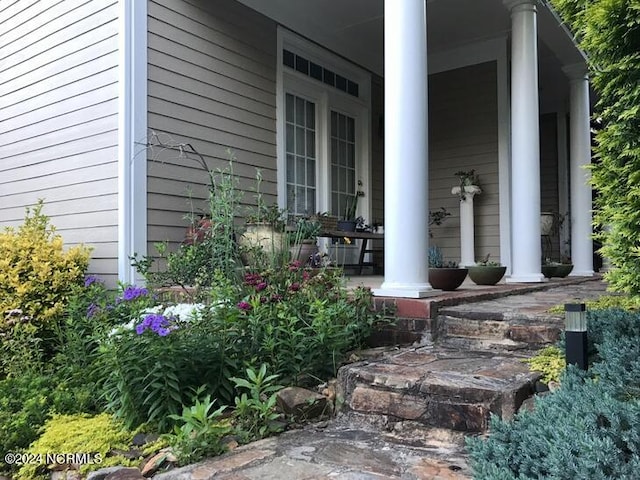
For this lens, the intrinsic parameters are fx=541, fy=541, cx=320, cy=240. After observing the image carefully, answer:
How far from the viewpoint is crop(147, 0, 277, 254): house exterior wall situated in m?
4.26

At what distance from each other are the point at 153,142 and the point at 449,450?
3.22m

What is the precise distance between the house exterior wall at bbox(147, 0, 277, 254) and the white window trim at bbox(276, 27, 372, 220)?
4.9 inches

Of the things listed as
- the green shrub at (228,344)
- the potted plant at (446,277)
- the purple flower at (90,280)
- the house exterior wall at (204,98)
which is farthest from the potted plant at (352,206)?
the green shrub at (228,344)

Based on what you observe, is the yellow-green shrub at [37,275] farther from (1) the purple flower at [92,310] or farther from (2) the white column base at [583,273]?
(2) the white column base at [583,273]

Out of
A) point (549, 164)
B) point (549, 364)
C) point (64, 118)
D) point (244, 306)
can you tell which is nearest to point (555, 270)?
point (549, 364)

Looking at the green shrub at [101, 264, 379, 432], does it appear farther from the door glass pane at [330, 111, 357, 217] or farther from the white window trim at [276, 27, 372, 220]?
the door glass pane at [330, 111, 357, 217]

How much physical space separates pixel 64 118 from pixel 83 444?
10.8ft

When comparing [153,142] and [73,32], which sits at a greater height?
[73,32]

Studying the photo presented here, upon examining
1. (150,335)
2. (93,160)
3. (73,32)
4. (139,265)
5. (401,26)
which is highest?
(73,32)

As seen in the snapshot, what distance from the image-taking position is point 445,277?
3615 mm

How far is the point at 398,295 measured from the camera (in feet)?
10.4

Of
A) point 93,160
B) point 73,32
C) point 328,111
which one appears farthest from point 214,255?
point 328,111

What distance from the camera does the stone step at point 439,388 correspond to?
79.0 inches

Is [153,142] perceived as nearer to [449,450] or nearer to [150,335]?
[150,335]
